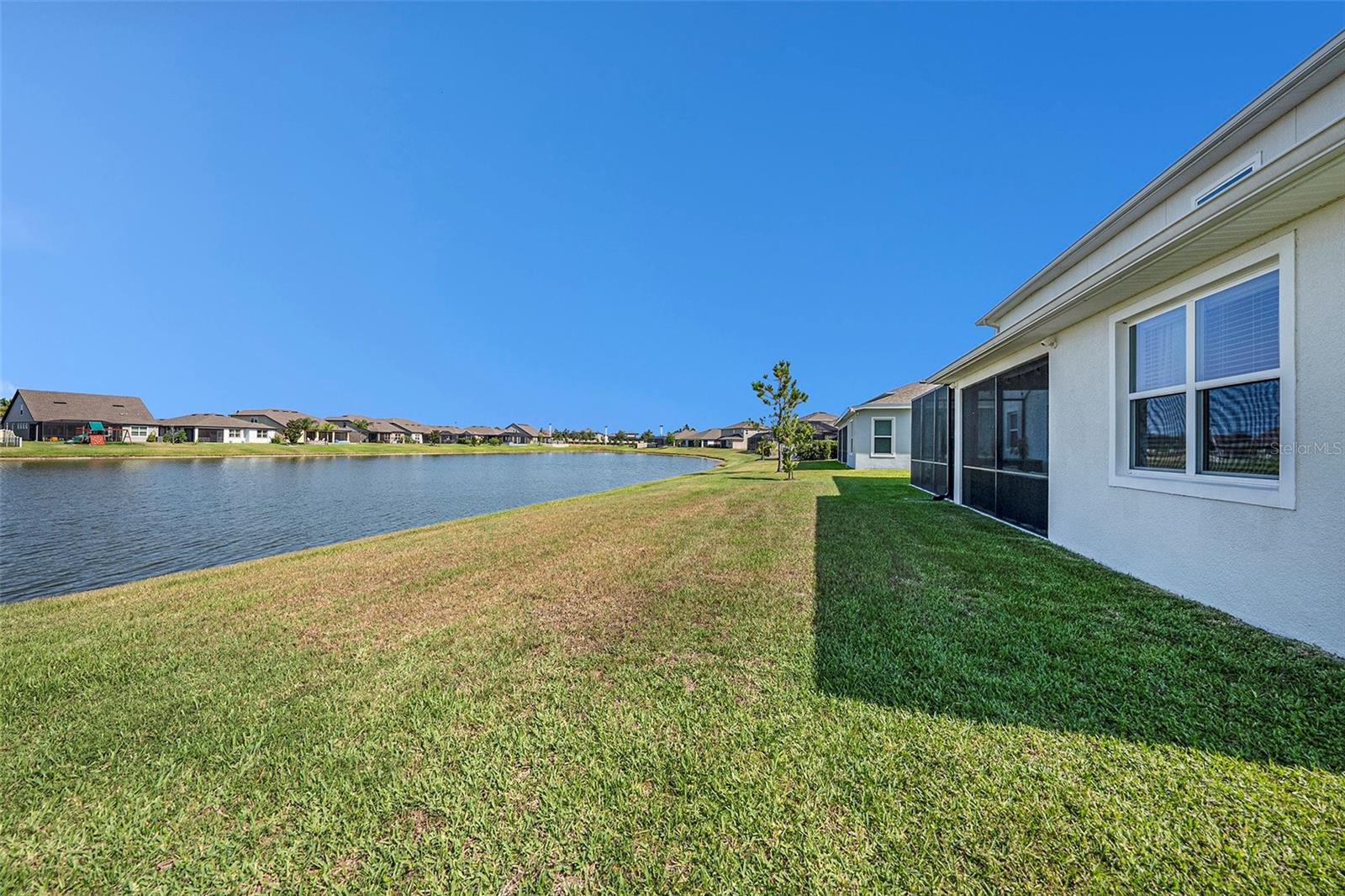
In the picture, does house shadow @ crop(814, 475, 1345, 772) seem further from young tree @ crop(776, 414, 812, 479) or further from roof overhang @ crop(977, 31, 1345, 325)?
young tree @ crop(776, 414, 812, 479)

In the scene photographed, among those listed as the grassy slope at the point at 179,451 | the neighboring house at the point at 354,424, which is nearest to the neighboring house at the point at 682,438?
the grassy slope at the point at 179,451

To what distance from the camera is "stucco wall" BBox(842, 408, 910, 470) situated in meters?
21.5

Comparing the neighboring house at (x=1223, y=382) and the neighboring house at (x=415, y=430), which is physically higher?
the neighboring house at (x=415, y=430)

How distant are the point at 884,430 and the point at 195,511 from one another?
82.2 feet

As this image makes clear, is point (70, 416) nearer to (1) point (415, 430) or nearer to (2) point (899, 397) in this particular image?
(1) point (415, 430)

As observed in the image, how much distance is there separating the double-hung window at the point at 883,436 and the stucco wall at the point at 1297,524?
17.4 m

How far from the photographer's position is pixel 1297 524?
3.22 meters

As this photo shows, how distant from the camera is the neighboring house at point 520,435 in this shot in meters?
101

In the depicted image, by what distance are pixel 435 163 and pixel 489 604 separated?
69.8 metres

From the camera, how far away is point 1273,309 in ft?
11.5

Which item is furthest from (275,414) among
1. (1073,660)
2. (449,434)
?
(1073,660)

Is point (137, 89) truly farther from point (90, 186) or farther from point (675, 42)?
point (675, 42)

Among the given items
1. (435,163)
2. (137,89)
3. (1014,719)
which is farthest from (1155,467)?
(435,163)

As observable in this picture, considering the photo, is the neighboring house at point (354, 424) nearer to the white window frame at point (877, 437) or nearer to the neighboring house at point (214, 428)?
the neighboring house at point (214, 428)
